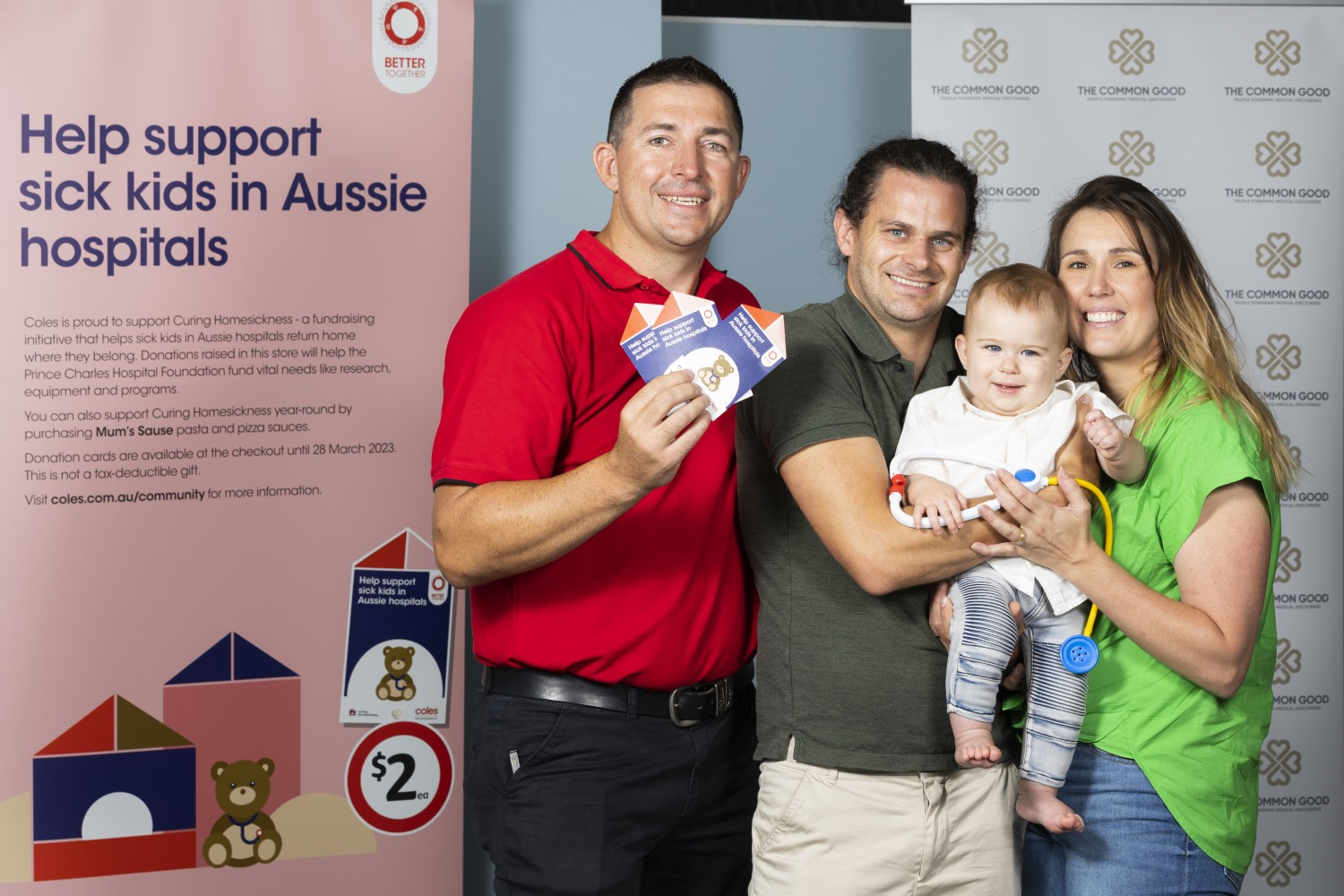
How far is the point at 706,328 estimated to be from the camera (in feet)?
5.80

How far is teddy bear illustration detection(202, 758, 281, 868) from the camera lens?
3.03 metres

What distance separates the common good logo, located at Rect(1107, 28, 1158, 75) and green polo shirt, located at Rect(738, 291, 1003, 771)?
2206mm

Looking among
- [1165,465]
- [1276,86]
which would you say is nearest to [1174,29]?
[1276,86]

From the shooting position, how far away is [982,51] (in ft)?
12.1

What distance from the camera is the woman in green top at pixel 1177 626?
1.75 meters

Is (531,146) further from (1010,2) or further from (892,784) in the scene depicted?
(892,784)

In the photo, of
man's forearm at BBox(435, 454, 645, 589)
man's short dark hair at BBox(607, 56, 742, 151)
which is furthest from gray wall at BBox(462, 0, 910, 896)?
man's forearm at BBox(435, 454, 645, 589)

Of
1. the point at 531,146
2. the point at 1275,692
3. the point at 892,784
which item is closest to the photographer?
the point at 892,784

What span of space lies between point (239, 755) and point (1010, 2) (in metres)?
3.20

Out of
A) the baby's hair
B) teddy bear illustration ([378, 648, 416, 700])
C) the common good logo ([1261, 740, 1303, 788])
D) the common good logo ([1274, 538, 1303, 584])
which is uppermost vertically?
the baby's hair

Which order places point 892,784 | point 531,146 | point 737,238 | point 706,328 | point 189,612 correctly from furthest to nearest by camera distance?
point 737,238, point 531,146, point 189,612, point 892,784, point 706,328

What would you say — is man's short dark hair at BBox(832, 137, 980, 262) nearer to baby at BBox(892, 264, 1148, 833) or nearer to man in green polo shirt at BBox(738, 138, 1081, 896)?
man in green polo shirt at BBox(738, 138, 1081, 896)

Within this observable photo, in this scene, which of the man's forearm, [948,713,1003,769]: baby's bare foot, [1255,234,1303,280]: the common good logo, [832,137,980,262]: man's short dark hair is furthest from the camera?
[1255,234,1303,280]: the common good logo

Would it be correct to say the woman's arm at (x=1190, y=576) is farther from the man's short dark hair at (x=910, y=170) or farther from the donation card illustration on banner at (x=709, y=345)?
the man's short dark hair at (x=910, y=170)
